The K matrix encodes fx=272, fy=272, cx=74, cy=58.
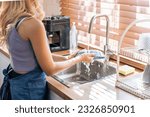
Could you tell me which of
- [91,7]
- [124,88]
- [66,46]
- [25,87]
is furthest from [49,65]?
[91,7]

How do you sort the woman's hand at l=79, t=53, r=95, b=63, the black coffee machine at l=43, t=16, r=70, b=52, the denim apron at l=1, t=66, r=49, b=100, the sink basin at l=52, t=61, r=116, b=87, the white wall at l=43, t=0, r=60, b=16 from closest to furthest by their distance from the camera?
the denim apron at l=1, t=66, r=49, b=100 < the woman's hand at l=79, t=53, r=95, b=63 < the sink basin at l=52, t=61, r=116, b=87 < the black coffee machine at l=43, t=16, r=70, b=52 < the white wall at l=43, t=0, r=60, b=16

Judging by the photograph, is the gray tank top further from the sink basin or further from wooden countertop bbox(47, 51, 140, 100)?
the sink basin

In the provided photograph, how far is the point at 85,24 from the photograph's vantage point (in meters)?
2.33

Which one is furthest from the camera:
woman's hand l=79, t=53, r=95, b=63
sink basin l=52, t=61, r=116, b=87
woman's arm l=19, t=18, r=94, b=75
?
sink basin l=52, t=61, r=116, b=87

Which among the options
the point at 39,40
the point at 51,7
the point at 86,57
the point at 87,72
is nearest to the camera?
the point at 39,40

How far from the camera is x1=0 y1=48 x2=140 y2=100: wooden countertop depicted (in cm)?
134

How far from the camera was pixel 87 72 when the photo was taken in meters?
1.83

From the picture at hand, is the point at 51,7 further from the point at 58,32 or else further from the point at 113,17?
the point at 113,17

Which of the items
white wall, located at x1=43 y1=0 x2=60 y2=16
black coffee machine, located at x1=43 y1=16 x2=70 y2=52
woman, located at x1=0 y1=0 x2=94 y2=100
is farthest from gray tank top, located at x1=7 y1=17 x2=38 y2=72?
white wall, located at x1=43 y1=0 x2=60 y2=16

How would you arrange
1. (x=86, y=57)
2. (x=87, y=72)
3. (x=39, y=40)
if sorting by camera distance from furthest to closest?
(x=87, y=72) → (x=86, y=57) → (x=39, y=40)

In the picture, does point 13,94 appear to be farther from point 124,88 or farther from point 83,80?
point 124,88

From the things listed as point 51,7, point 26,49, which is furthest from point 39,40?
point 51,7

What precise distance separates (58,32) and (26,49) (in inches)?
31.2

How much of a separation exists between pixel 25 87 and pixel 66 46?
31.4 inches
